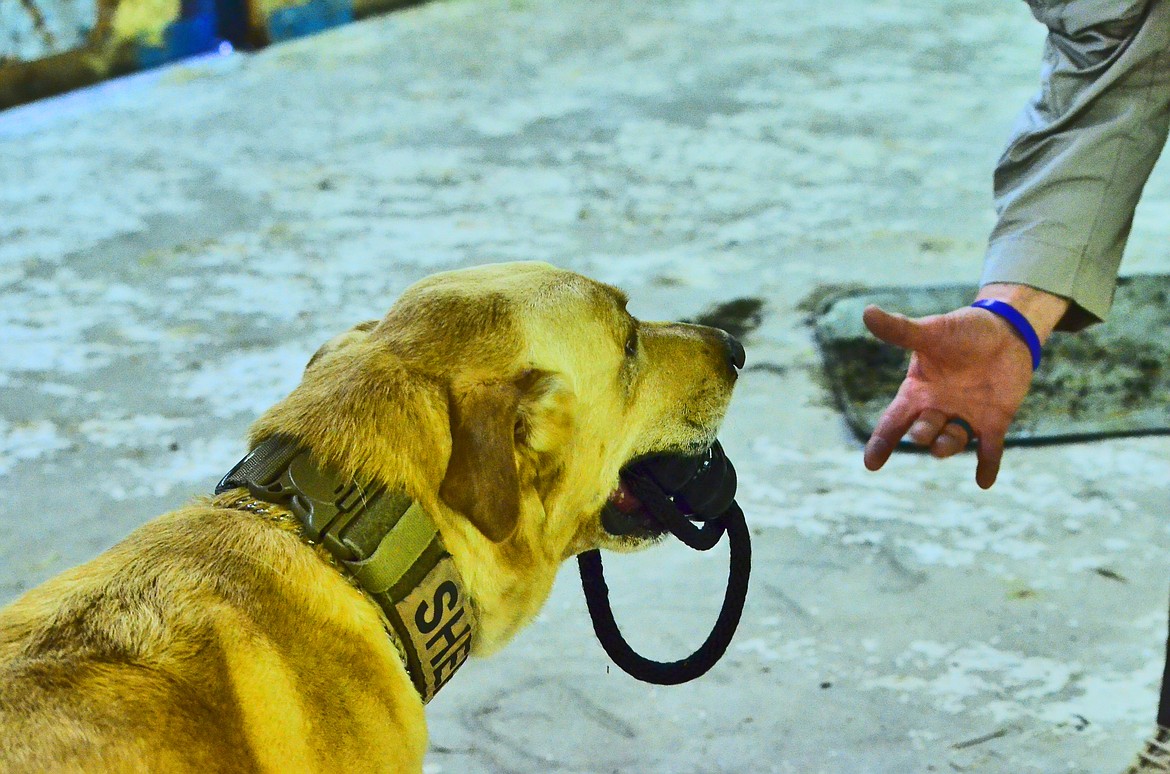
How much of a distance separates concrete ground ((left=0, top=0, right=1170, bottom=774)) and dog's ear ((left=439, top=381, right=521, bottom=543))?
107 cm

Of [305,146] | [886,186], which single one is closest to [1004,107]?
[886,186]

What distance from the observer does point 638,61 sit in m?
7.96

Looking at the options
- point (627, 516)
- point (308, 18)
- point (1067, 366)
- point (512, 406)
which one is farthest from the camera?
point (308, 18)

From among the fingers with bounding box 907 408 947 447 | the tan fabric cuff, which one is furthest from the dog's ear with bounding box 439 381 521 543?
the tan fabric cuff

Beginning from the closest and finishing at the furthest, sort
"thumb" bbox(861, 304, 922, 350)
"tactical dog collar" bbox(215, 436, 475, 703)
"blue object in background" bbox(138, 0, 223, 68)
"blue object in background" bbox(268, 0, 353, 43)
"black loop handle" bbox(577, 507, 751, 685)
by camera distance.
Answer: "tactical dog collar" bbox(215, 436, 475, 703) < "black loop handle" bbox(577, 507, 751, 685) < "thumb" bbox(861, 304, 922, 350) < "blue object in background" bbox(138, 0, 223, 68) < "blue object in background" bbox(268, 0, 353, 43)

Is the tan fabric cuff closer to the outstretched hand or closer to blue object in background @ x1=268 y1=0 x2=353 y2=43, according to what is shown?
the outstretched hand

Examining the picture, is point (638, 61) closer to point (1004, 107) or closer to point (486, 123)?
point (486, 123)

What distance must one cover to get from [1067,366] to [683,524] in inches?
104

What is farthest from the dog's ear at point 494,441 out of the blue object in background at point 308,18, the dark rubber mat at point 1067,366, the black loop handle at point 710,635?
the blue object in background at point 308,18

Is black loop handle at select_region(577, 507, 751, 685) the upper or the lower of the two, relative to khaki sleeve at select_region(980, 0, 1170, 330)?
lower

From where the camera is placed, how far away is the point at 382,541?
203cm

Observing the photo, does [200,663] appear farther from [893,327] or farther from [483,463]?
[893,327]

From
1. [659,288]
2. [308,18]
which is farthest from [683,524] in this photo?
[308,18]

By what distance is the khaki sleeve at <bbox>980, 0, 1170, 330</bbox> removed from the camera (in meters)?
2.76
